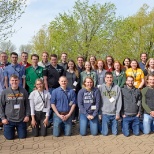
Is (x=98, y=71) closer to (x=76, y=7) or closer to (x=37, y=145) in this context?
(x=37, y=145)

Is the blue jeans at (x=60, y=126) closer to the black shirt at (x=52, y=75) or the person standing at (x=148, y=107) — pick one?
the black shirt at (x=52, y=75)

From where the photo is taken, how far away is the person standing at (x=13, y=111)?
6215mm

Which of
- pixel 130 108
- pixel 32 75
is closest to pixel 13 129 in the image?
pixel 32 75

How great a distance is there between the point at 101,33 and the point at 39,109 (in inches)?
859

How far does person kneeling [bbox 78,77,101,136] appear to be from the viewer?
6.56 m

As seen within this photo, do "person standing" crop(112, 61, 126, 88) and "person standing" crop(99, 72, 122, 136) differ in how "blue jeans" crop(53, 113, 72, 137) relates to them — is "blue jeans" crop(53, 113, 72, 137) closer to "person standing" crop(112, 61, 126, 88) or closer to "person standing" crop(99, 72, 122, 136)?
"person standing" crop(99, 72, 122, 136)

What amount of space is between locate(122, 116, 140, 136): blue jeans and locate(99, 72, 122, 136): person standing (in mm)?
211

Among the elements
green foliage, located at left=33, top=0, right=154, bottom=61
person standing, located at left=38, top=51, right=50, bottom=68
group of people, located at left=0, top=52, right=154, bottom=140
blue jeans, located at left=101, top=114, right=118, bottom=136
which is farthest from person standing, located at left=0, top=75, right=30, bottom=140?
green foliage, located at left=33, top=0, right=154, bottom=61

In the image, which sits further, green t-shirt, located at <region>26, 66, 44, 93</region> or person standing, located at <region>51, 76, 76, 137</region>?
green t-shirt, located at <region>26, 66, 44, 93</region>

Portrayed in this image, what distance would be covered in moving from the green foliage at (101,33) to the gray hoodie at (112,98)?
794 inches

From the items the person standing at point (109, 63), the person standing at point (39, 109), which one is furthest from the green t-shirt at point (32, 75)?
the person standing at point (109, 63)

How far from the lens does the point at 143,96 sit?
6.75m

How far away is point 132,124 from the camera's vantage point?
6660 millimetres

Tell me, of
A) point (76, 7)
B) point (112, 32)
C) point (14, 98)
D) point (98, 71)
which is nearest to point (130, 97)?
point (98, 71)
